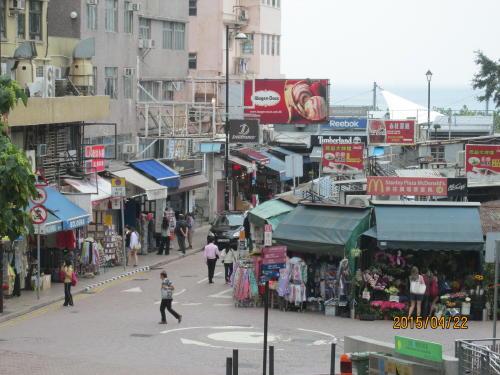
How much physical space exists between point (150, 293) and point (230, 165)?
94.7 feet

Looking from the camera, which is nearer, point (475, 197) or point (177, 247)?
point (475, 197)

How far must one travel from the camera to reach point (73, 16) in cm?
4831

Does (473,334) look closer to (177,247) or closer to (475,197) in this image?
(475,197)

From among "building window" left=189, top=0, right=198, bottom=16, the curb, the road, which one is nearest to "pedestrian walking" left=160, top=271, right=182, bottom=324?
the road

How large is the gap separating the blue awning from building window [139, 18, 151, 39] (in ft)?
23.1

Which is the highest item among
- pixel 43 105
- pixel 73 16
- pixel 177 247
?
pixel 73 16

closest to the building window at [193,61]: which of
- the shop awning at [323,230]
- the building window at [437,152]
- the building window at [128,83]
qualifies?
the building window at [437,152]

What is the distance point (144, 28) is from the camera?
5853 centimetres

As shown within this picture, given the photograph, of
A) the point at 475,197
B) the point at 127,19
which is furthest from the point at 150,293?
the point at 127,19

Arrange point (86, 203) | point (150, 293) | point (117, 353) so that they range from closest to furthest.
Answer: point (117, 353)
point (150, 293)
point (86, 203)

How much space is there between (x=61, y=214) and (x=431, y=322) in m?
11.9

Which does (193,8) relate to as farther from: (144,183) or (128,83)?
(144,183)

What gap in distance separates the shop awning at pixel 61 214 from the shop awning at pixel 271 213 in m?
5.06

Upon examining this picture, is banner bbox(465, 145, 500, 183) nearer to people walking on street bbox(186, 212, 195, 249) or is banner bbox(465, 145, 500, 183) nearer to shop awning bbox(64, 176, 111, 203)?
shop awning bbox(64, 176, 111, 203)
